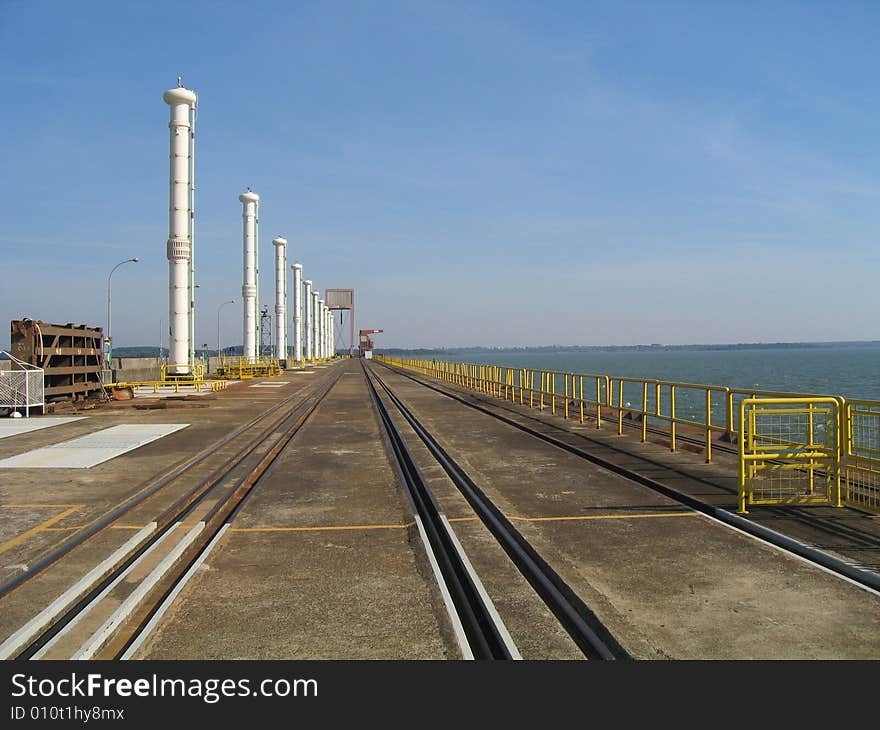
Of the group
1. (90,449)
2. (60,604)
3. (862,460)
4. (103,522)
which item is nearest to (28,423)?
(90,449)

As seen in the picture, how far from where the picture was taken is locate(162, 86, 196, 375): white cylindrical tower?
37.8m

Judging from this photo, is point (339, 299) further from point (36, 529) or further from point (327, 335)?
point (36, 529)

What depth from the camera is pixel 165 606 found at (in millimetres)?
5176

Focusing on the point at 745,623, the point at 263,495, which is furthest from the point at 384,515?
the point at 745,623

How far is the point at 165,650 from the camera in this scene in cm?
445

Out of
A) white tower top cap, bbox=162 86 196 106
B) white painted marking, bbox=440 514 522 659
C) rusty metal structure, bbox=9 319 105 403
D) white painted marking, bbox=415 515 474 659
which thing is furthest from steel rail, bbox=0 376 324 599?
white tower top cap, bbox=162 86 196 106

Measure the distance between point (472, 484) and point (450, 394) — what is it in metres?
22.2

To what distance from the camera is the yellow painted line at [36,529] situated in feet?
23.2

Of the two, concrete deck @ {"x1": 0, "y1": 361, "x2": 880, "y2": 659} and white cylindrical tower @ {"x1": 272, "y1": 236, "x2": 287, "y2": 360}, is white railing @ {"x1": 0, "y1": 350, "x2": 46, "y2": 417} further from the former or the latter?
white cylindrical tower @ {"x1": 272, "y1": 236, "x2": 287, "y2": 360}

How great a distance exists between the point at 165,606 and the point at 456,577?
239 cm

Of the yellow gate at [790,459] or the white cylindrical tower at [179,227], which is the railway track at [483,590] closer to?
the yellow gate at [790,459]

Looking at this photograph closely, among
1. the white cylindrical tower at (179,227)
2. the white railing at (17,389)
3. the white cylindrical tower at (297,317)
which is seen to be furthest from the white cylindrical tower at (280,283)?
the white railing at (17,389)

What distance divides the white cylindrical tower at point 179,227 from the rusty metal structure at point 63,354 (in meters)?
9.45
